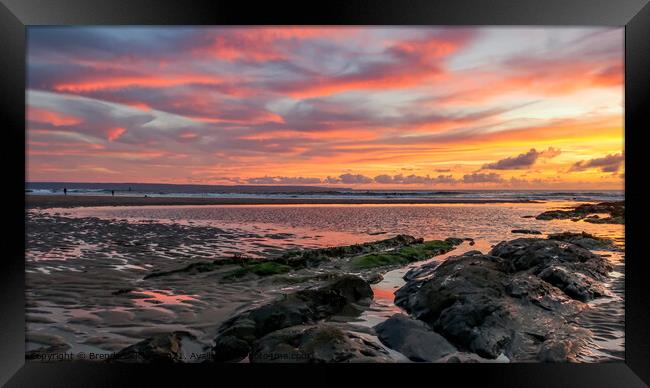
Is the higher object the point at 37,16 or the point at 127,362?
the point at 37,16

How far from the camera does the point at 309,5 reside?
4062 mm

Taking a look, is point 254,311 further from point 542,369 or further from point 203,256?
point 203,256

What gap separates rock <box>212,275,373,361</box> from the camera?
4.42 m

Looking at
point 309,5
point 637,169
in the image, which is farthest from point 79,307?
point 637,169

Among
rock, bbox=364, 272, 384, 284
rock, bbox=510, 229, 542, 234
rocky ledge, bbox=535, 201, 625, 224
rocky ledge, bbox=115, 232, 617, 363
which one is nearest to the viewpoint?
rocky ledge, bbox=115, 232, 617, 363

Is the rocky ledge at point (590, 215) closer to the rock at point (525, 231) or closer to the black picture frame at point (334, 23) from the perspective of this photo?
the rock at point (525, 231)

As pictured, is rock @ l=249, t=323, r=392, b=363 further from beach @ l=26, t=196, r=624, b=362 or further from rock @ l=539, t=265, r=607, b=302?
rock @ l=539, t=265, r=607, b=302

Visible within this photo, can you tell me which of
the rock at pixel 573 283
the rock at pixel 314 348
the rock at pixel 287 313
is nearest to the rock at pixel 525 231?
the rock at pixel 573 283

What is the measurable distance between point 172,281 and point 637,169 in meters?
7.36

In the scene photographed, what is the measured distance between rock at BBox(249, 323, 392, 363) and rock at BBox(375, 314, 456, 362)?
226mm

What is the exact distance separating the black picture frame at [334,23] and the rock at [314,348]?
11cm

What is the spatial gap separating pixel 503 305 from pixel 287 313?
286 cm

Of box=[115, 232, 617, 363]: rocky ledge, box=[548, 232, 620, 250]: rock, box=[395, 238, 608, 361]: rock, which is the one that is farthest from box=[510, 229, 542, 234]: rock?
box=[115, 232, 617, 363]: rocky ledge

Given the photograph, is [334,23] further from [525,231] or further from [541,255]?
[525,231]
